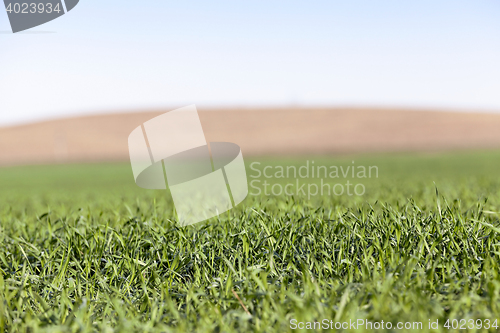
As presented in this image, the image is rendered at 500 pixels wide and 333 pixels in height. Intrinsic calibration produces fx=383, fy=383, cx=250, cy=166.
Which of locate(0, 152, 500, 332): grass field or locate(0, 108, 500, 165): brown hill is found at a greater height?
locate(0, 152, 500, 332): grass field

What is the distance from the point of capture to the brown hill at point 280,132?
121 ft

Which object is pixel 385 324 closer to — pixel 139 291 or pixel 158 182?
pixel 139 291

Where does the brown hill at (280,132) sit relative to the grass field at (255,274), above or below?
below

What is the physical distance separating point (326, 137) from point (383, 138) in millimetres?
5565

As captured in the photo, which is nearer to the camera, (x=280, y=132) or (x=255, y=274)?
(x=255, y=274)

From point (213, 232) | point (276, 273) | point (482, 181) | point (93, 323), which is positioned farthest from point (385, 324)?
point (482, 181)

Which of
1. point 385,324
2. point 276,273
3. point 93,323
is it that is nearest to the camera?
point 385,324

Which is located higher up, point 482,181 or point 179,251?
point 179,251

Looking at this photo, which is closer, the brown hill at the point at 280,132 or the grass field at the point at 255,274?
the grass field at the point at 255,274

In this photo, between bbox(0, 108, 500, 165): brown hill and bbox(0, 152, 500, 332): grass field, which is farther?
bbox(0, 108, 500, 165): brown hill

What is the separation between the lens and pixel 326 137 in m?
39.4

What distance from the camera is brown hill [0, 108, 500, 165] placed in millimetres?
36906

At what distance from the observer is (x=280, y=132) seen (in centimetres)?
4244

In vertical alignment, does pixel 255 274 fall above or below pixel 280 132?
above
